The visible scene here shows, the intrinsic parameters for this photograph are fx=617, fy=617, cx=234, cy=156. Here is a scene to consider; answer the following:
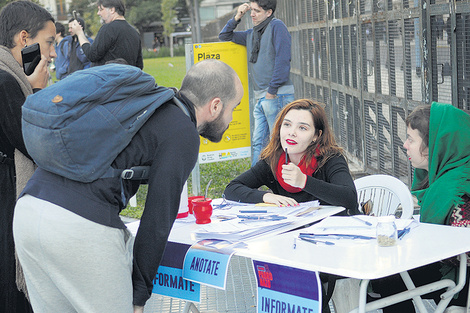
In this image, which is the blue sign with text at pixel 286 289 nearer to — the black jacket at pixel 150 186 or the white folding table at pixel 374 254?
the white folding table at pixel 374 254

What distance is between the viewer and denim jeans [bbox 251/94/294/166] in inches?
257

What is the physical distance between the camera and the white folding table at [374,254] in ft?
6.93

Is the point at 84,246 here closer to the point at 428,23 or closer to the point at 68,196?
the point at 68,196

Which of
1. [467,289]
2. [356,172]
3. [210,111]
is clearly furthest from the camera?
[356,172]

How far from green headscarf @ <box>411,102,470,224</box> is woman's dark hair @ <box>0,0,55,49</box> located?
6.17 ft

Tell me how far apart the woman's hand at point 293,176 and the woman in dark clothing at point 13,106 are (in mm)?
1235

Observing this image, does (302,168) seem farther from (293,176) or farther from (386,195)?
(386,195)

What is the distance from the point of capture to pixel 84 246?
75.3 inches

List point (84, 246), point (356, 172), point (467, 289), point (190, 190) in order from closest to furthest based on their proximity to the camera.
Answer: point (84, 246) → point (467, 289) → point (356, 172) → point (190, 190)

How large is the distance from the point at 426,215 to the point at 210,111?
125cm

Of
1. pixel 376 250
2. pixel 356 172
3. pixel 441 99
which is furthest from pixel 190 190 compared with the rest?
pixel 376 250

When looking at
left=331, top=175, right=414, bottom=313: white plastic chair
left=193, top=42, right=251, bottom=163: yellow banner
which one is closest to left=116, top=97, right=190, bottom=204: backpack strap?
left=331, top=175, right=414, bottom=313: white plastic chair

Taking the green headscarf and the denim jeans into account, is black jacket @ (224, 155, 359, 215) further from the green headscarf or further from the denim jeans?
the denim jeans

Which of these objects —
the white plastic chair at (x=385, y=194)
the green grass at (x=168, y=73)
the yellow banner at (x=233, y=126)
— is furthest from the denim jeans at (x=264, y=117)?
the green grass at (x=168, y=73)
